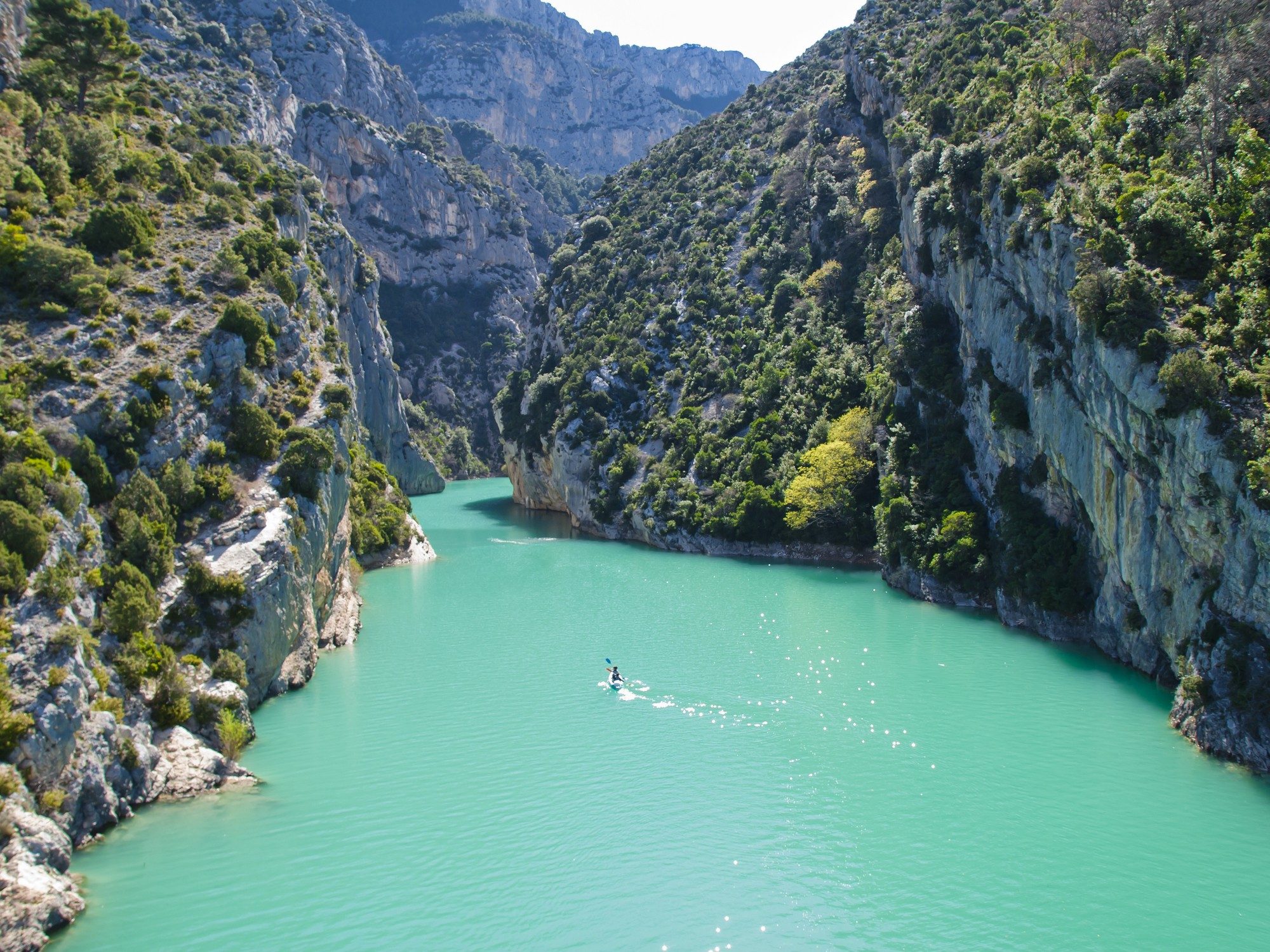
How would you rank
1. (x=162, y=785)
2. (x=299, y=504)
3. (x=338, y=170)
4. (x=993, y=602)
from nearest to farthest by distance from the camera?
(x=162, y=785) < (x=299, y=504) < (x=993, y=602) < (x=338, y=170)

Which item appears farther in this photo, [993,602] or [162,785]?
[993,602]

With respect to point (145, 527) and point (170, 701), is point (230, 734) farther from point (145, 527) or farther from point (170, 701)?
point (145, 527)

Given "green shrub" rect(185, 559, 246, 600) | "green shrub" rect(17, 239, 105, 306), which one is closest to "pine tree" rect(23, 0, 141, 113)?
"green shrub" rect(17, 239, 105, 306)

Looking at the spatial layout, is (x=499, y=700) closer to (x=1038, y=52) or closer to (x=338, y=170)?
(x=1038, y=52)

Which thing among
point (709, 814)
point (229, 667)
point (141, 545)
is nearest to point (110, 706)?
point (229, 667)

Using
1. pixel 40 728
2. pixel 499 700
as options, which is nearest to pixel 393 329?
pixel 499 700

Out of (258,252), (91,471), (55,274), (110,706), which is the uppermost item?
(258,252)

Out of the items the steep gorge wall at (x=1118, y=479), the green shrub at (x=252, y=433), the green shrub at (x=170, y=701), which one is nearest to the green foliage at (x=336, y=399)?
the green shrub at (x=252, y=433)
